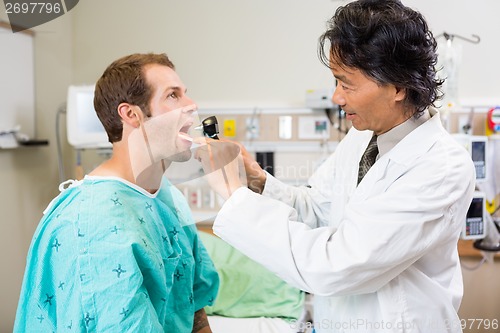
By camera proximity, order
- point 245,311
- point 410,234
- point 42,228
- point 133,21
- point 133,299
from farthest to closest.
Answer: point 133,21 < point 245,311 < point 42,228 < point 133,299 < point 410,234

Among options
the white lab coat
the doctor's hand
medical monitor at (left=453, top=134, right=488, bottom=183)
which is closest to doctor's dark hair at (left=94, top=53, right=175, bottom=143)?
the doctor's hand

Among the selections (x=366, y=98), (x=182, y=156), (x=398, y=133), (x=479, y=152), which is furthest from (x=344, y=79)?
(x=479, y=152)

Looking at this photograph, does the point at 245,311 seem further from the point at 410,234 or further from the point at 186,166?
the point at 410,234

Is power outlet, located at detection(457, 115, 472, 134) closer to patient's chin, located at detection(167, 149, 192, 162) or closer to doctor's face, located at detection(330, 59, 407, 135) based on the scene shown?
doctor's face, located at detection(330, 59, 407, 135)

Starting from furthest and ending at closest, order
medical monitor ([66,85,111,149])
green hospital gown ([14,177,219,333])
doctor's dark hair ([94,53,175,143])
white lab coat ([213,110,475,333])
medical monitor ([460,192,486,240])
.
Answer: medical monitor ([66,85,111,149]) → medical monitor ([460,192,486,240]) → doctor's dark hair ([94,53,175,143]) → green hospital gown ([14,177,219,333]) → white lab coat ([213,110,475,333])

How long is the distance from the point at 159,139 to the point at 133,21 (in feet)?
6.66

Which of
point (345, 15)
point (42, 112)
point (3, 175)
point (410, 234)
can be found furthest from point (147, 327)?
point (42, 112)

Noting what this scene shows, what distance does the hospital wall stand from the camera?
9.14 feet

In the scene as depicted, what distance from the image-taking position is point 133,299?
1.06 metres

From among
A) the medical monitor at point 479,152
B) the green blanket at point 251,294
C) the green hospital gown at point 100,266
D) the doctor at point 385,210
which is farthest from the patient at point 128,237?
the medical monitor at point 479,152

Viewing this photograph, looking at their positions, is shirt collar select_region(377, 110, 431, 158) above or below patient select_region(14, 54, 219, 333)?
above

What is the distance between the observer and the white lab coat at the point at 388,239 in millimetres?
944

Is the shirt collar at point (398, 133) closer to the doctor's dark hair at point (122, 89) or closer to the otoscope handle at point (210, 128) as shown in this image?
the otoscope handle at point (210, 128)

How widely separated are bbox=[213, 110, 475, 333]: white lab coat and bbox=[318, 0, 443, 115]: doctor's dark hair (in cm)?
14
